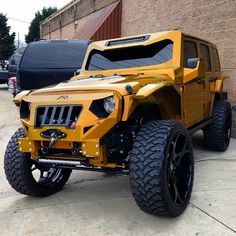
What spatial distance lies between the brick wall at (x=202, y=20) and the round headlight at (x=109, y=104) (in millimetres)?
5705

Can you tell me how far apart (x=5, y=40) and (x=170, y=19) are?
2019 inches

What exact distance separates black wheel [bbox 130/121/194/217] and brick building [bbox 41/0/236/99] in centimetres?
539

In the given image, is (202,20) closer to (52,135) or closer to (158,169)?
(52,135)

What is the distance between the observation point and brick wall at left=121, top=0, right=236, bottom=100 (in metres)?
8.93

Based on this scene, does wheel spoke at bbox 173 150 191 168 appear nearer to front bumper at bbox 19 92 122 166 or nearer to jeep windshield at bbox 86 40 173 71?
front bumper at bbox 19 92 122 166

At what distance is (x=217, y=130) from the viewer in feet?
21.0

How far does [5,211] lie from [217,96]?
4.08 metres

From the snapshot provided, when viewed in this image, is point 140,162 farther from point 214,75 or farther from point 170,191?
point 214,75

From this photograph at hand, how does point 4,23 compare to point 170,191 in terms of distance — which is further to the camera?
point 4,23

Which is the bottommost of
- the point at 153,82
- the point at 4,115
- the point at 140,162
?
the point at 4,115

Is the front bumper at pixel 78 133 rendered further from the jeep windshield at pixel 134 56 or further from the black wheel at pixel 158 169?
the jeep windshield at pixel 134 56

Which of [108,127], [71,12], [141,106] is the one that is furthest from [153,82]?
[71,12]

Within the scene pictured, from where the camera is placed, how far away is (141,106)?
412cm

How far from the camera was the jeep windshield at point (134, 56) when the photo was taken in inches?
205
